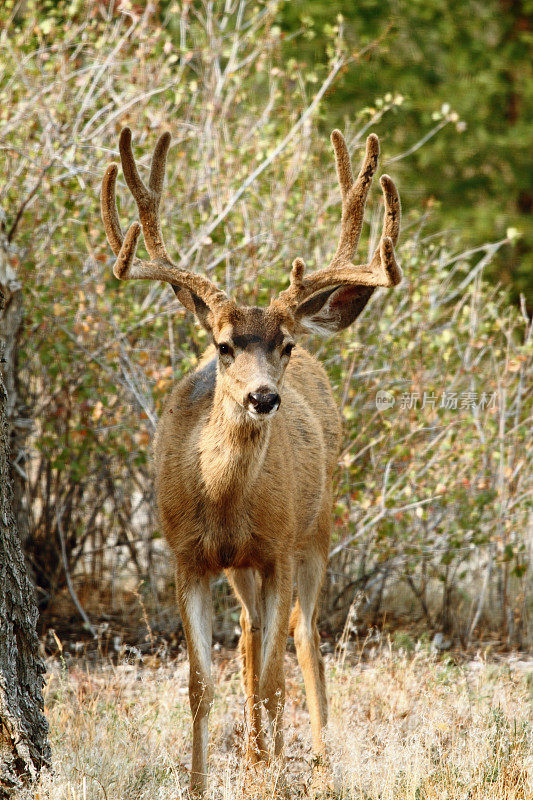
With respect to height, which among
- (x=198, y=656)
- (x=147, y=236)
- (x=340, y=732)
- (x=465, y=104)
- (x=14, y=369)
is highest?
(x=465, y=104)

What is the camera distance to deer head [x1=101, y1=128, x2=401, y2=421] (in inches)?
199

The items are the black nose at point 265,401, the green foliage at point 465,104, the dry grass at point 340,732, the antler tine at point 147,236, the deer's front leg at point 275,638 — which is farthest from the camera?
the green foliage at point 465,104

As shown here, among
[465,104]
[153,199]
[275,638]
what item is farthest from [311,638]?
[465,104]

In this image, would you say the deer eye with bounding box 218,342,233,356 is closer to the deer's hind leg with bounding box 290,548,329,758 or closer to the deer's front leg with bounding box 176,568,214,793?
the deer's front leg with bounding box 176,568,214,793

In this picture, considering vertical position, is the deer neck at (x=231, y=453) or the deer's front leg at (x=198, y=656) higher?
the deer neck at (x=231, y=453)

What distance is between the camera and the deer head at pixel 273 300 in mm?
5066

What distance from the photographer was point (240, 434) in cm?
523

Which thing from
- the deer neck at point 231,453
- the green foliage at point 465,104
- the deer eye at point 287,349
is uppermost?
the green foliage at point 465,104

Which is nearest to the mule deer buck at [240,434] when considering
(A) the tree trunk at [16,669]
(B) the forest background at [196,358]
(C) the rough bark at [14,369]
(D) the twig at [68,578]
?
(A) the tree trunk at [16,669]

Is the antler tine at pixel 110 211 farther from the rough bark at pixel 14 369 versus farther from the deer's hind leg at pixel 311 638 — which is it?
the deer's hind leg at pixel 311 638

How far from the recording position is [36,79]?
26.4 ft

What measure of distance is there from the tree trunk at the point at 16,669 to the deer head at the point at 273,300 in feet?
3.64

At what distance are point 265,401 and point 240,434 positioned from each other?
0.50m

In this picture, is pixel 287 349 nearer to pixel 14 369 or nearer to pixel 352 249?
pixel 352 249
